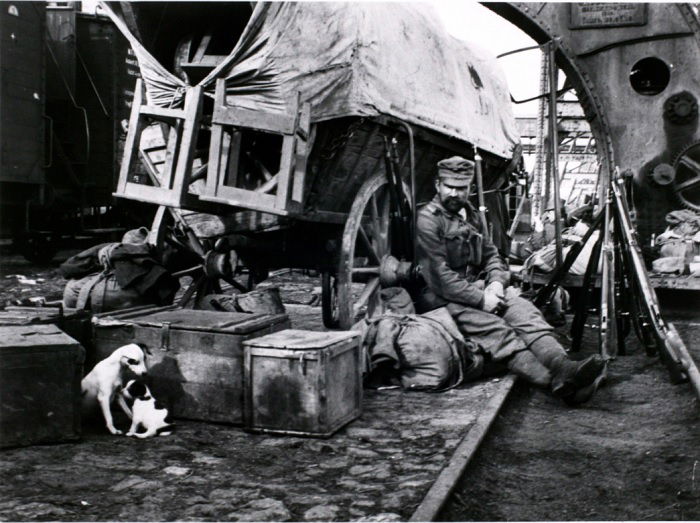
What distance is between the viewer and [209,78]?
520 centimetres

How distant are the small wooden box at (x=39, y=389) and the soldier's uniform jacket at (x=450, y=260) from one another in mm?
2670

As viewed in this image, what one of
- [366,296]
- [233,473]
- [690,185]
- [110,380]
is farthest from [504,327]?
[690,185]

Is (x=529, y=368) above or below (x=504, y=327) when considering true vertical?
below

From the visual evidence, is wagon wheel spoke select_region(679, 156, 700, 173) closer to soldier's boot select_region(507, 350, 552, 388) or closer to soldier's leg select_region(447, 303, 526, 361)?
soldier's leg select_region(447, 303, 526, 361)

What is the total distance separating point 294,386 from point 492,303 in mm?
1944

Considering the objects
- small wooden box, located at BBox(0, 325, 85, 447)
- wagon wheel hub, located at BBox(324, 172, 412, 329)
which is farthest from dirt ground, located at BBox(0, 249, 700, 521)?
wagon wheel hub, located at BBox(324, 172, 412, 329)

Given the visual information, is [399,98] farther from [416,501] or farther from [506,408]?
[416,501]

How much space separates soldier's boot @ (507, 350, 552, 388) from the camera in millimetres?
5203

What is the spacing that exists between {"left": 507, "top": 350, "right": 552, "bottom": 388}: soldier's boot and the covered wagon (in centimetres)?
128

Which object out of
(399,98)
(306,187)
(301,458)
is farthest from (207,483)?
(399,98)

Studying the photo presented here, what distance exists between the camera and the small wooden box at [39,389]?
3.69m

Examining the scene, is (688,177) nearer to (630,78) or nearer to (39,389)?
(630,78)

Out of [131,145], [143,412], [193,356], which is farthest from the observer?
[131,145]

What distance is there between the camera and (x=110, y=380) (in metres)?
4.01
